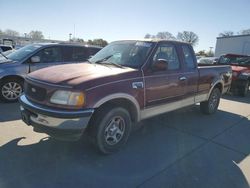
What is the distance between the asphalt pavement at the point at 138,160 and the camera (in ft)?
10.1

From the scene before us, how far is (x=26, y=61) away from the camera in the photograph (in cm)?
660

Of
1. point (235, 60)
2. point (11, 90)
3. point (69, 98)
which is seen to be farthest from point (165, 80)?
point (235, 60)

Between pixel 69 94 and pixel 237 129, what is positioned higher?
pixel 69 94

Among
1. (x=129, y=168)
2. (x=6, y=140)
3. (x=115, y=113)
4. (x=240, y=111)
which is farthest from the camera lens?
(x=240, y=111)

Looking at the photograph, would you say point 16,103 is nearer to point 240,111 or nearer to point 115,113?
point 115,113

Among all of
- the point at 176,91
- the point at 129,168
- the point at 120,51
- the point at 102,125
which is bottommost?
the point at 129,168

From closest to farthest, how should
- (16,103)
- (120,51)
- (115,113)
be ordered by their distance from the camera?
1. (115,113)
2. (120,51)
3. (16,103)

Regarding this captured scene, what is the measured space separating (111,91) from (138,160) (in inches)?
46.8

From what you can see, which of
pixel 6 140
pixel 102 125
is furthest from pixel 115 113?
pixel 6 140

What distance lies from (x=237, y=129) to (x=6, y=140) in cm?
495

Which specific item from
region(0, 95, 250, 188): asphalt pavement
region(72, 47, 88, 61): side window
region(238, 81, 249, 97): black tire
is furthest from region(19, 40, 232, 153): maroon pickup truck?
region(238, 81, 249, 97): black tire

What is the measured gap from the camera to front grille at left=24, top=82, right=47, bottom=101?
3.34 metres

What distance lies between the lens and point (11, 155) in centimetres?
354

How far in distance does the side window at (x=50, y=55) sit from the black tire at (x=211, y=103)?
180 inches
